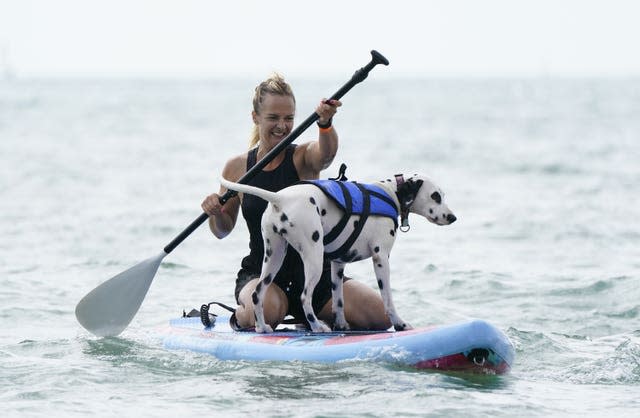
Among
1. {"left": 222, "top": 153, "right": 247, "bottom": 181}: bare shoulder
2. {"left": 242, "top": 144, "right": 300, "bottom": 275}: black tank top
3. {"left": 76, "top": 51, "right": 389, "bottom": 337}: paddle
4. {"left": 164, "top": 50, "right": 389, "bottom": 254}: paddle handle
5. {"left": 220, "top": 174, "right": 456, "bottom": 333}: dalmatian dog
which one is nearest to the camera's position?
{"left": 220, "top": 174, "right": 456, "bottom": 333}: dalmatian dog

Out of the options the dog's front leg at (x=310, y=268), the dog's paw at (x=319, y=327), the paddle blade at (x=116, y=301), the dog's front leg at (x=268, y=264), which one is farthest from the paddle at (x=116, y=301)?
the dog's front leg at (x=310, y=268)

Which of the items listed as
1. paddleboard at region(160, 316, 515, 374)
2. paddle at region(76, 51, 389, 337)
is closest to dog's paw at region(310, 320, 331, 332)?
paddleboard at region(160, 316, 515, 374)

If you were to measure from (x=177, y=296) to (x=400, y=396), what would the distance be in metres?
4.52

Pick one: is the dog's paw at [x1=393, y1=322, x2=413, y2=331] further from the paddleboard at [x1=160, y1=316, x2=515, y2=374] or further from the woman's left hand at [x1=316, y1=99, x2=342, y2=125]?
the woman's left hand at [x1=316, y1=99, x2=342, y2=125]

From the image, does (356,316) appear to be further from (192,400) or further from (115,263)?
(115,263)

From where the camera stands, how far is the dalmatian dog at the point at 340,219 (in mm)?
6156

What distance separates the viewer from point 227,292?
33.9ft

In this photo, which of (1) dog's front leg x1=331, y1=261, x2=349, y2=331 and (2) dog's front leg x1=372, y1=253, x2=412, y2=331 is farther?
(1) dog's front leg x1=331, y1=261, x2=349, y2=331

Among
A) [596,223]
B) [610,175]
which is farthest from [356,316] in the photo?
[610,175]

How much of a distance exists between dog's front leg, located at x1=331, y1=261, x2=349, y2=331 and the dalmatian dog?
7 centimetres

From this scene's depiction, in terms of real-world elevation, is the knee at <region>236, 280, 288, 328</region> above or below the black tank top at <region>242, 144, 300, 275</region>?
below

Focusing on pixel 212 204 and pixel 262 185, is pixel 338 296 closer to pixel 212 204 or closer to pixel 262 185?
pixel 262 185

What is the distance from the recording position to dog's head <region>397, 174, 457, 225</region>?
251 inches

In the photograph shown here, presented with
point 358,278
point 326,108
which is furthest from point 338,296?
point 358,278
